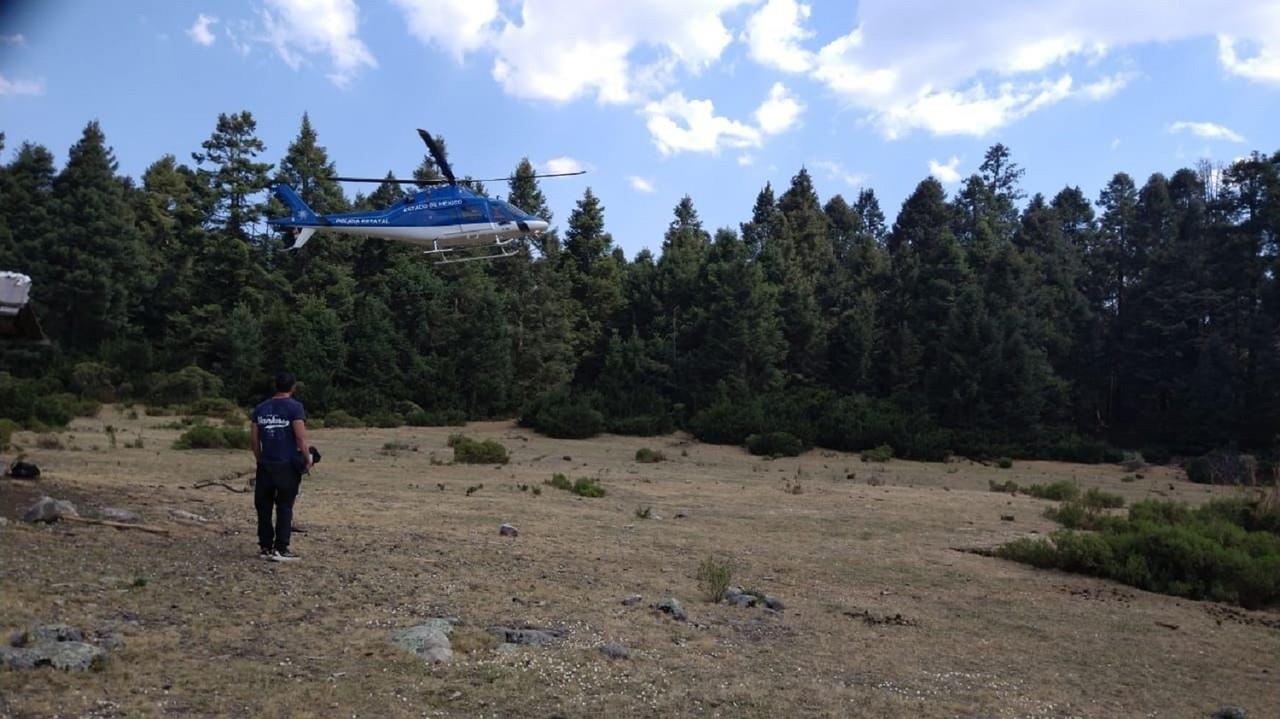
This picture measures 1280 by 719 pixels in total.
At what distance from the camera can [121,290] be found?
135 feet

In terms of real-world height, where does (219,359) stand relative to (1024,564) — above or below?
above

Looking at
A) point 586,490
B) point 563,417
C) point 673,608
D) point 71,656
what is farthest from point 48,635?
point 563,417

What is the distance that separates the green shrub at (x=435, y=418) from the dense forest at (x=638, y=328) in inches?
7.8

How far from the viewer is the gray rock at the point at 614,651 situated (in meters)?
6.29

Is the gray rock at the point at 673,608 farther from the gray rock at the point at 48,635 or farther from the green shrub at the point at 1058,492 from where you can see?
the green shrub at the point at 1058,492

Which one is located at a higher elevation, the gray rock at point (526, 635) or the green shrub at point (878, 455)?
the green shrub at point (878, 455)

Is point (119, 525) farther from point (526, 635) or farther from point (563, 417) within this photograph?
point (563, 417)

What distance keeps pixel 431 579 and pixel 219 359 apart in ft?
118

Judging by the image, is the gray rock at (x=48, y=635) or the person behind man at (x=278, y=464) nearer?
the gray rock at (x=48, y=635)

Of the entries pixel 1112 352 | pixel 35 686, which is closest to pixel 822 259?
pixel 1112 352

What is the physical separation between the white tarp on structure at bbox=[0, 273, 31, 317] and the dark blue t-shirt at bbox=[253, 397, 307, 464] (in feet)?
7.35

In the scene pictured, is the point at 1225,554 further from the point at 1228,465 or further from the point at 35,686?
the point at 1228,465

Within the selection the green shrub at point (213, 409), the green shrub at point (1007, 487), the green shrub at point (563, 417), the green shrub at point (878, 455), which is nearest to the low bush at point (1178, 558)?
the green shrub at point (1007, 487)

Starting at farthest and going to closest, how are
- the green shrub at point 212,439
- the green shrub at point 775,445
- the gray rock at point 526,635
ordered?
the green shrub at point 775,445, the green shrub at point 212,439, the gray rock at point 526,635
